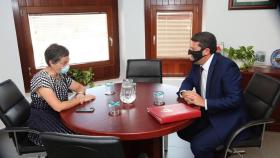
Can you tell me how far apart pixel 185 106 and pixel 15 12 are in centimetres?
224

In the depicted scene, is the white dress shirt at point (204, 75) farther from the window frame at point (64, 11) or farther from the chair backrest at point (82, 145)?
the window frame at point (64, 11)

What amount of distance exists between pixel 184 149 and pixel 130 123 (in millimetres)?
1325

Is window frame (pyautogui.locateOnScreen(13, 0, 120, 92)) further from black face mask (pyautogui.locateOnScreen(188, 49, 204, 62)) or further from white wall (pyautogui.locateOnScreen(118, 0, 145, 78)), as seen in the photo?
black face mask (pyautogui.locateOnScreen(188, 49, 204, 62))

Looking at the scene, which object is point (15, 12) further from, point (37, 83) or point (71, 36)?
point (37, 83)

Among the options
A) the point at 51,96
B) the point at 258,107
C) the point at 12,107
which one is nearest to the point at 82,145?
the point at 51,96

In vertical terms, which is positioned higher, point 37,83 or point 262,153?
point 37,83

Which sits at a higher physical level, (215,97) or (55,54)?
(55,54)

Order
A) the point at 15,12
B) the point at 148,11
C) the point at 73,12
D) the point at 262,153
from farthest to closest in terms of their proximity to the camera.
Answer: the point at 148,11
the point at 73,12
the point at 15,12
the point at 262,153

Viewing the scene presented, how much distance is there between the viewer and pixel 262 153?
269 cm

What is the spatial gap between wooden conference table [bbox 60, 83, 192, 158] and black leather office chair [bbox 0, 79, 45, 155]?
344mm

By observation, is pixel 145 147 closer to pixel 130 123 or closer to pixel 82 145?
pixel 130 123

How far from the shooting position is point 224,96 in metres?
1.97

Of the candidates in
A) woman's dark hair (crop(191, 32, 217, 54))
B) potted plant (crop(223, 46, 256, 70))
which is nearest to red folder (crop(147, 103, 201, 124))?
woman's dark hair (crop(191, 32, 217, 54))

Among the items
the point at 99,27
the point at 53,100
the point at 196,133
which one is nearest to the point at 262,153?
the point at 196,133
